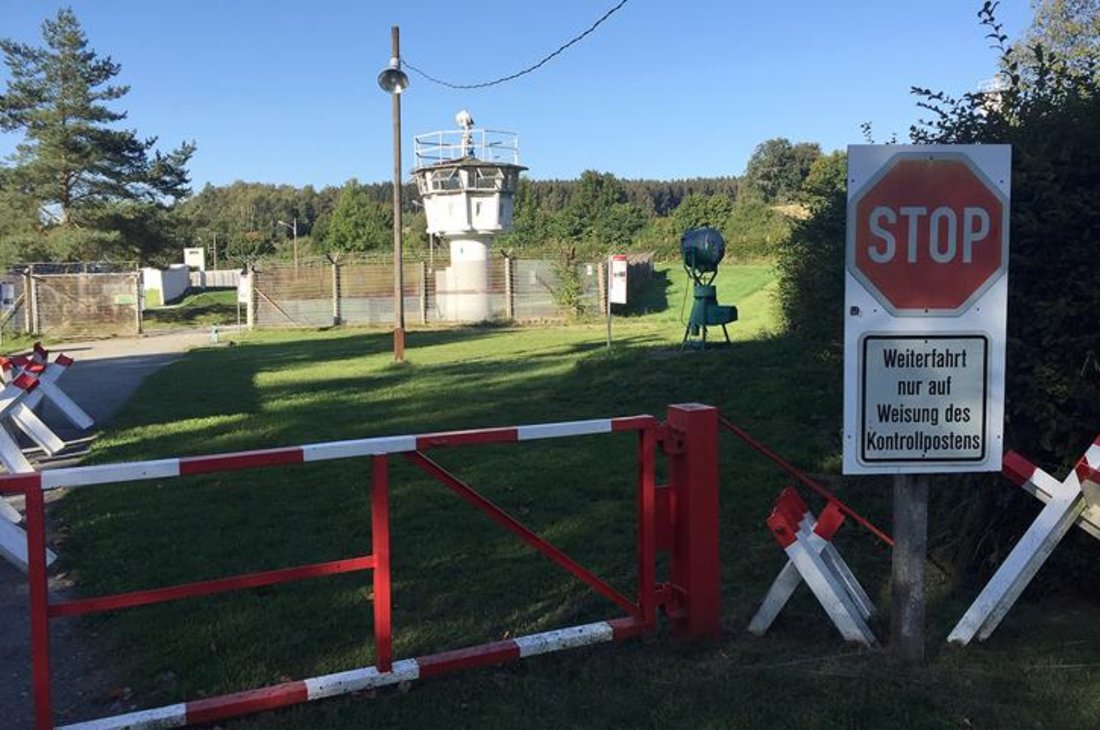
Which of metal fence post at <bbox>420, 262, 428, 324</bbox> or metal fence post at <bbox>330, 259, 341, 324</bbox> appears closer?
metal fence post at <bbox>330, 259, 341, 324</bbox>

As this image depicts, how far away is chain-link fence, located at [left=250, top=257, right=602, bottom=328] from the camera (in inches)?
1489

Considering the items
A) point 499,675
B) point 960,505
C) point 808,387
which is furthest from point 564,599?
point 808,387

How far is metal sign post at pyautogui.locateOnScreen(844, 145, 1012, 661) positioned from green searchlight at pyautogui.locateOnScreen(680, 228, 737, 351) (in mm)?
12397

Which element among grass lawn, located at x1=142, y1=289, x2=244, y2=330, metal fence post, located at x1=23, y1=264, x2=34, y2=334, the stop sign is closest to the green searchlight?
the stop sign

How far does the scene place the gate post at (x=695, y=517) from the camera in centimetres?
442

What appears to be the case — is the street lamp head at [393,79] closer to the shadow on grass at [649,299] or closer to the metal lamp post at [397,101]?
the metal lamp post at [397,101]

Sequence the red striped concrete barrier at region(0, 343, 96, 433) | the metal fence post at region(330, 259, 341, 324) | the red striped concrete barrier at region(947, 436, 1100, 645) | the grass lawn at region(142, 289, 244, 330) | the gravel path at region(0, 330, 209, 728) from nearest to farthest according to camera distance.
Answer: the gravel path at region(0, 330, 209, 728), the red striped concrete barrier at region(947, 436, 1100, 645), the red striped concrete barrier at region(0, 343, 96, 433), the metal fence post at region(330, 259, 341, 324), the grass lawn at region(142, 289, 244, 330)

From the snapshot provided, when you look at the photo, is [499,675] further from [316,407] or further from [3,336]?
[3,336]

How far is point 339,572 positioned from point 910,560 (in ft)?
8.03

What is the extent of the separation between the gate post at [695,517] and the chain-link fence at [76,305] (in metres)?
34.8

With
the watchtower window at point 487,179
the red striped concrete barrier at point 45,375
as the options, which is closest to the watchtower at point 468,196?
the watchtower window at point 487,179

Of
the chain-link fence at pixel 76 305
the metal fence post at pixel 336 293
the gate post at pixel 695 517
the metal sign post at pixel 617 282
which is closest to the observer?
the gate post at pixel 695 517

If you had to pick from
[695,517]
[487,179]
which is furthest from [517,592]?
[487,179]

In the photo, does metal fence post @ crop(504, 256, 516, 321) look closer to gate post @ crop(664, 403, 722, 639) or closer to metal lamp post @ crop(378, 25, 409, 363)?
metal lamp post @ crop(378, 25, 409, 363)
